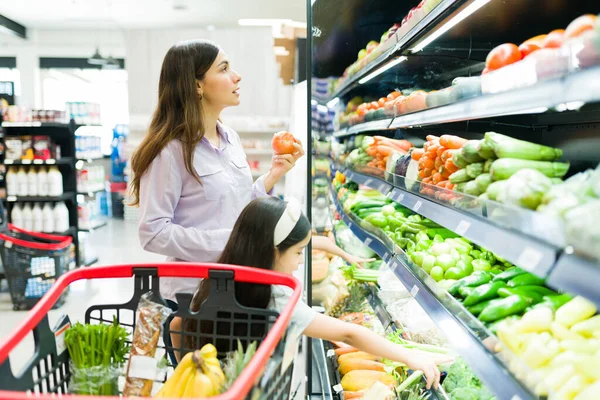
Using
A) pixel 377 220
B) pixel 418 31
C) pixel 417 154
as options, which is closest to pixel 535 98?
pixel 418 31

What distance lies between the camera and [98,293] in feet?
20.6

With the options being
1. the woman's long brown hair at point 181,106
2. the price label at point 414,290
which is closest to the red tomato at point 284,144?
the woman's long brown hair at point 181,106

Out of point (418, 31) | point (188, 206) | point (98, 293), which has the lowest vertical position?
point (98, 293)

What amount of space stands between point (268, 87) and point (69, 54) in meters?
5.52

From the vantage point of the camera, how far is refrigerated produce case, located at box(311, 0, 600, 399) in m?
1.02

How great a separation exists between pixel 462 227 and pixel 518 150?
0.91ft

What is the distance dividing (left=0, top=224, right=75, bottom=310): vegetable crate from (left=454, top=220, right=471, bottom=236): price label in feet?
16.6

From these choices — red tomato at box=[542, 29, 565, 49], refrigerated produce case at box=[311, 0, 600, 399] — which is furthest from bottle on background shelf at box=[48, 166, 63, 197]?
red tomato at box=[542, 29, 565, 49]

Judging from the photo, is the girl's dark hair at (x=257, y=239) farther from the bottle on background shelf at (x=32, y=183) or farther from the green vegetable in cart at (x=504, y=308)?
the bottle on background shelf at (x=32, y=183)

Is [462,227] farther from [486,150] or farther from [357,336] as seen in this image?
[357,336]

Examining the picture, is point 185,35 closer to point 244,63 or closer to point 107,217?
point 244,63

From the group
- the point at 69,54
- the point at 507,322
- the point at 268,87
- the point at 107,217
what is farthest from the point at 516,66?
the point at 69,54

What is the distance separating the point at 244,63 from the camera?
37.4 ft

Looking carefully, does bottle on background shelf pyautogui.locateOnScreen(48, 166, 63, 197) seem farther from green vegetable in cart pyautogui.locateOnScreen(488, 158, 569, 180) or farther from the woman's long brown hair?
green vegetable in cart pyautogui.locateOnScreen(488, 158, 569, 180)
